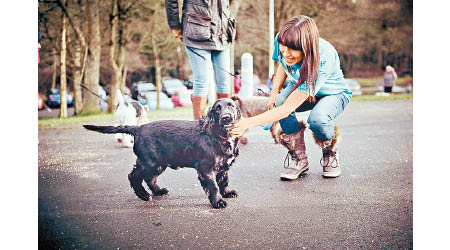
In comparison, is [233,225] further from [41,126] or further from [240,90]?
[41,126]

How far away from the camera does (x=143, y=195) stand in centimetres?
246

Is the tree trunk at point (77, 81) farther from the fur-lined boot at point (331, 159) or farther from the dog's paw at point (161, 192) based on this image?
the fur-lined boot at point (331, 159)

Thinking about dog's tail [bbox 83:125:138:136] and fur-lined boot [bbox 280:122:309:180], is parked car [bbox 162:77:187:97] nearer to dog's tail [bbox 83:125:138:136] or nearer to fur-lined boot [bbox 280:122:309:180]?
dog's tail [bbox 83:125:138:136]

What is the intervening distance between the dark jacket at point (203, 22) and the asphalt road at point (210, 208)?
2.57 feet

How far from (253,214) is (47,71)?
1376mm

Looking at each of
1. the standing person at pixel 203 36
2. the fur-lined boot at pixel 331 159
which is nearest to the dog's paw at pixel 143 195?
the standing person at pixel 203 36

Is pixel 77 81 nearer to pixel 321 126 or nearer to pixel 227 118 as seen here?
pixel 227 118

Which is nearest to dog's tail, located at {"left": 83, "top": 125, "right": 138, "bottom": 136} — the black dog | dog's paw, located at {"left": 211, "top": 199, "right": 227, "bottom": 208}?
the black dog

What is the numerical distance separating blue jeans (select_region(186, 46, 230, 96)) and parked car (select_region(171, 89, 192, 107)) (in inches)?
3.8

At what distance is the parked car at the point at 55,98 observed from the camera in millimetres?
2494

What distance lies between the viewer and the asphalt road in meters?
2.06

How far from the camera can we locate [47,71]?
2.46 m
